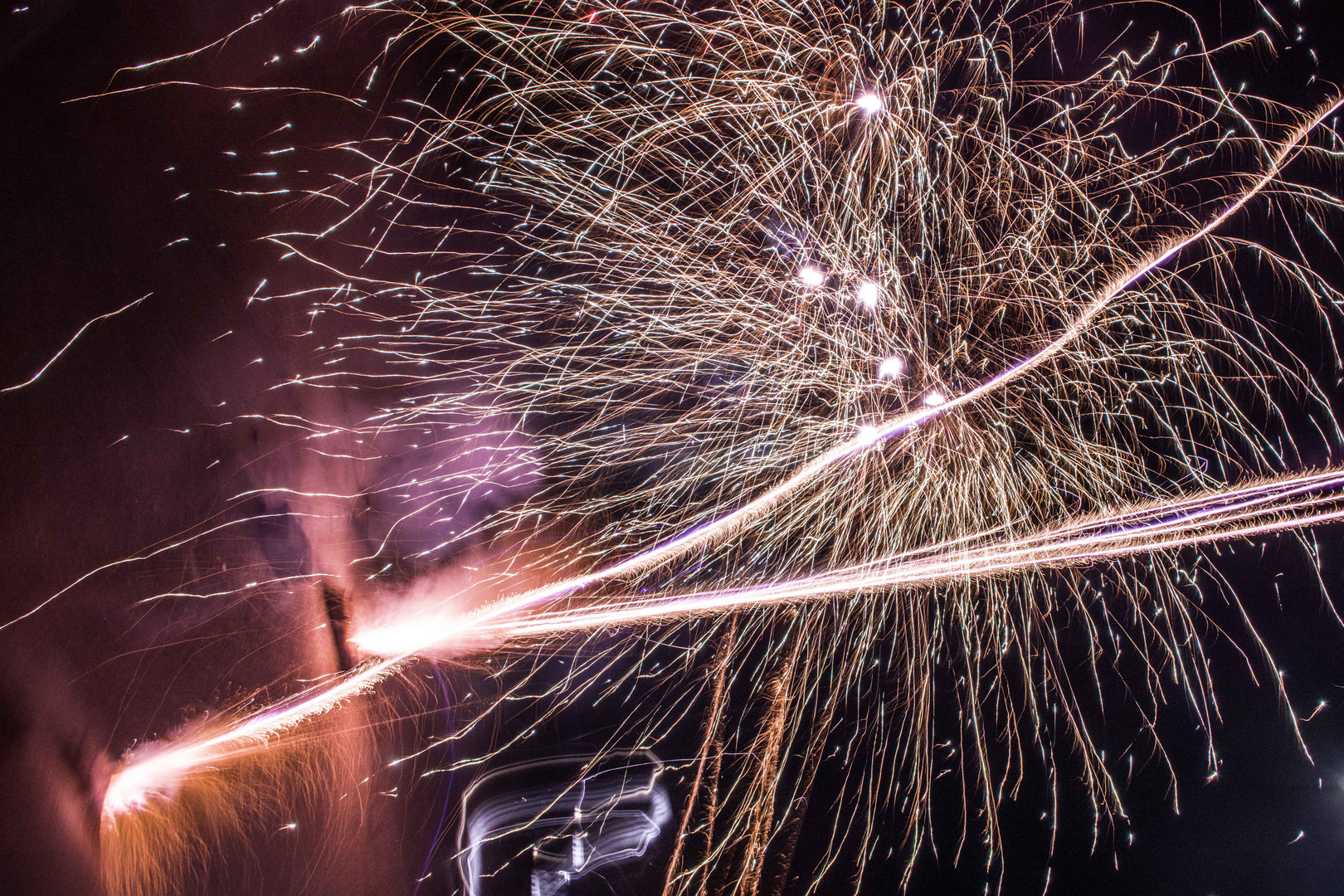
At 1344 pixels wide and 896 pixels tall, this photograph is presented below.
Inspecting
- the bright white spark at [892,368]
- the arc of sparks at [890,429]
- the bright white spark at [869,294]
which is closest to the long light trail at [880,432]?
the arc of sparks at [890,429]

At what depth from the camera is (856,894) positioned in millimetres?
1688

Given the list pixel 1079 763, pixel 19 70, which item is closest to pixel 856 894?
pixel 1079 763

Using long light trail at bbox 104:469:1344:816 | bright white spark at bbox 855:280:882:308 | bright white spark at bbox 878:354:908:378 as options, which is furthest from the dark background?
bright white spark at bbox 878:354:908:378

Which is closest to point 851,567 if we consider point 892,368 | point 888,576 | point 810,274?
point 888,576

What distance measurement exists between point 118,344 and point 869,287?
123 centimetres

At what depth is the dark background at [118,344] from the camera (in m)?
0.59

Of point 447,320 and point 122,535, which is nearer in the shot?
point 122,535

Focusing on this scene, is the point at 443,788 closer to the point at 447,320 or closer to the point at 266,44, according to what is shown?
the point at 447,320

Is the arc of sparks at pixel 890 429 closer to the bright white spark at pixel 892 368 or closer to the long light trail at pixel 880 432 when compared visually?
the long light trail at pixel 880 432

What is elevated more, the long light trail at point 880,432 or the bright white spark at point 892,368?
the bright white spark at point 892,368

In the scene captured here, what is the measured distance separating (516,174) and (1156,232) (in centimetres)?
149

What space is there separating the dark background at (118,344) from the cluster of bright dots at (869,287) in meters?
0.87

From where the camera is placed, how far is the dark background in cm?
59

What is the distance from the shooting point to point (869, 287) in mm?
1345
